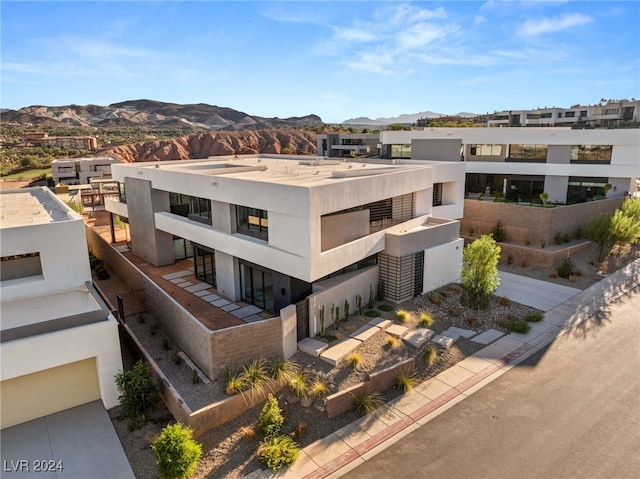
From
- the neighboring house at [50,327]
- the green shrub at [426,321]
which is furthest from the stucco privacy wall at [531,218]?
the neighboring house at [50,327]

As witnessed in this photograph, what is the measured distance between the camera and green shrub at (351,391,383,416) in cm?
1417

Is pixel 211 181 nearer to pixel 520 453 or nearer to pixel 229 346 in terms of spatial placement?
pixel 229 346

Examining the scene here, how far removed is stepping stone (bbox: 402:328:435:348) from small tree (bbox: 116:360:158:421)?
974cm

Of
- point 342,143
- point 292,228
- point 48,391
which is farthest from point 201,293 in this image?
point 342,143

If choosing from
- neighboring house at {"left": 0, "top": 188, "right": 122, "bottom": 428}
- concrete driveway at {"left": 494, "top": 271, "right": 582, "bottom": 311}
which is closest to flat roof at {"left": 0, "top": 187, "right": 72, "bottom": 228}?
neighboring house at {"left": 0, "top": 188, "right": 122, "bottom": 428}

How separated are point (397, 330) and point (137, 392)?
33.4ft

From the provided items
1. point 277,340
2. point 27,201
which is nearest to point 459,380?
point 277,340

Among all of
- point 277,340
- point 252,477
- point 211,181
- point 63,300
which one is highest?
point 211,181

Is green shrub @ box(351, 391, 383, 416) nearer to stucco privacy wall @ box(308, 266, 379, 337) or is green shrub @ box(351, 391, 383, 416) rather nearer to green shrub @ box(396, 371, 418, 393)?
green shrub @ box(396, 371, 418, 393)

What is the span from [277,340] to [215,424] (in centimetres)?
363

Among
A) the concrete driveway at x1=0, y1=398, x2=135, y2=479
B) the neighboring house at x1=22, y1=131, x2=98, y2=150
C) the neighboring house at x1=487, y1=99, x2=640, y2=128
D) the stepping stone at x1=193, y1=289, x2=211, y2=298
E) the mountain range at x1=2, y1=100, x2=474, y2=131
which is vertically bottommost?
the concrete driveway at x1=0, y1=398, x2=135, y2=479

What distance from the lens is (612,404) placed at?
1420cm

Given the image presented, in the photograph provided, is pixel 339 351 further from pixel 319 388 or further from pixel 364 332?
pixel 319 388

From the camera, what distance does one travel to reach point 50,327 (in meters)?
13.9
